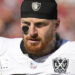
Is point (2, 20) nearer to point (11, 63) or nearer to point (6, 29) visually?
point (6, 29)

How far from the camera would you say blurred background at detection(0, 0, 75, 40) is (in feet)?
15.1

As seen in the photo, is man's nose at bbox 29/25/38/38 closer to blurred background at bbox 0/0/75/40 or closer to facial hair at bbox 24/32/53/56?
facial hair at bbox 24/32/53/56

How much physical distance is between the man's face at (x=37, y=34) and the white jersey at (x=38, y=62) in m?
0.11

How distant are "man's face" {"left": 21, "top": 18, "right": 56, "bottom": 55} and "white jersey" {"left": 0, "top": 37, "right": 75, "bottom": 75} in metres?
0.11

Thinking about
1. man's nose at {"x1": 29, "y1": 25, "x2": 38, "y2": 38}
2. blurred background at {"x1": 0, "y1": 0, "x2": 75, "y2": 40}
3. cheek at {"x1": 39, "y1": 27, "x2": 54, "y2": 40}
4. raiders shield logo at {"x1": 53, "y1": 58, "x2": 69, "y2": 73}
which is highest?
man's nose at {"x1": 29, "y1": 25, "x2": 38, "y2": 38}

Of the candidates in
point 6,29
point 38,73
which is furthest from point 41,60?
point 6,29

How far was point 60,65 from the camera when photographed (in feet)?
8.69

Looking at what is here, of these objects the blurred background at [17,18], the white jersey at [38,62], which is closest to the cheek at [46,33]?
the white jersey at [38,62]

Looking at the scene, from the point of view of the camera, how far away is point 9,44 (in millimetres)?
2793

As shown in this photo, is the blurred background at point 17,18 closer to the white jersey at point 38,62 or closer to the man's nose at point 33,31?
the white jersey at point 38,62

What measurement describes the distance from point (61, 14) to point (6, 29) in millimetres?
817

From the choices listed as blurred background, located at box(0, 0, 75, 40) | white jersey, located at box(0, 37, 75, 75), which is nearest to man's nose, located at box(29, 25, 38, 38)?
white jersey, located at box(0, 37, 75, 75)

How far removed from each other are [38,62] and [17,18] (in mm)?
2094

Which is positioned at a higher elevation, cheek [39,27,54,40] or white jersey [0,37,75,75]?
cheek [39,27,54,40]
